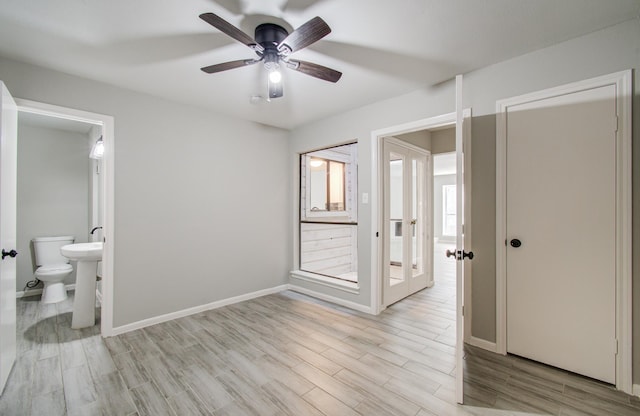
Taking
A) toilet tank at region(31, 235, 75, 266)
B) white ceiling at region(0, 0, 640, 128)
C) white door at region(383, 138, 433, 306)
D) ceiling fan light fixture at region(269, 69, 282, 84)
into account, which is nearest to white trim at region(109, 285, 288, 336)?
white door at region(383, 138, 433, 306)

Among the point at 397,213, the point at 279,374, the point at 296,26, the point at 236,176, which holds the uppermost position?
the point at 296,26

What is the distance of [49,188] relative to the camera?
4004 mm

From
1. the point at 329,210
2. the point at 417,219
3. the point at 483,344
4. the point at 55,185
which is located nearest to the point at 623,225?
the point at 483,344

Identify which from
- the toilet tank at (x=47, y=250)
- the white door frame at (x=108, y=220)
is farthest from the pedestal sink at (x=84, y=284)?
the toilet tank at (x=47, y=250)

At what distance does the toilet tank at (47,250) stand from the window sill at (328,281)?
3296 millimetres

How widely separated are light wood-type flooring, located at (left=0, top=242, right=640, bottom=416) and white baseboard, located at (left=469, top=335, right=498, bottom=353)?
0.07 m

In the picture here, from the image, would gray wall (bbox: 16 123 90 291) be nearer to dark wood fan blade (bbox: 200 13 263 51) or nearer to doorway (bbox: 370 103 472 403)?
dark wood fan blade (bbox: 200 13 263 51)

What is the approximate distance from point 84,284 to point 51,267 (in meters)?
1.33

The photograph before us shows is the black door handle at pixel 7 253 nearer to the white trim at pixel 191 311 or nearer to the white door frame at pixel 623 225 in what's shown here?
the white trim at pixel 191 311

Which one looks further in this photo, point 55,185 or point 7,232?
point 55,185

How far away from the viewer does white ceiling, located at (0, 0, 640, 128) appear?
1.64 meters

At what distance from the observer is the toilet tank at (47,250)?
3760 millimetres

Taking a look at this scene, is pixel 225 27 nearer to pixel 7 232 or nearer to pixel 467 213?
pixel 7 232

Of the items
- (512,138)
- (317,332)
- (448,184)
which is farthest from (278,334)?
(448,184)
